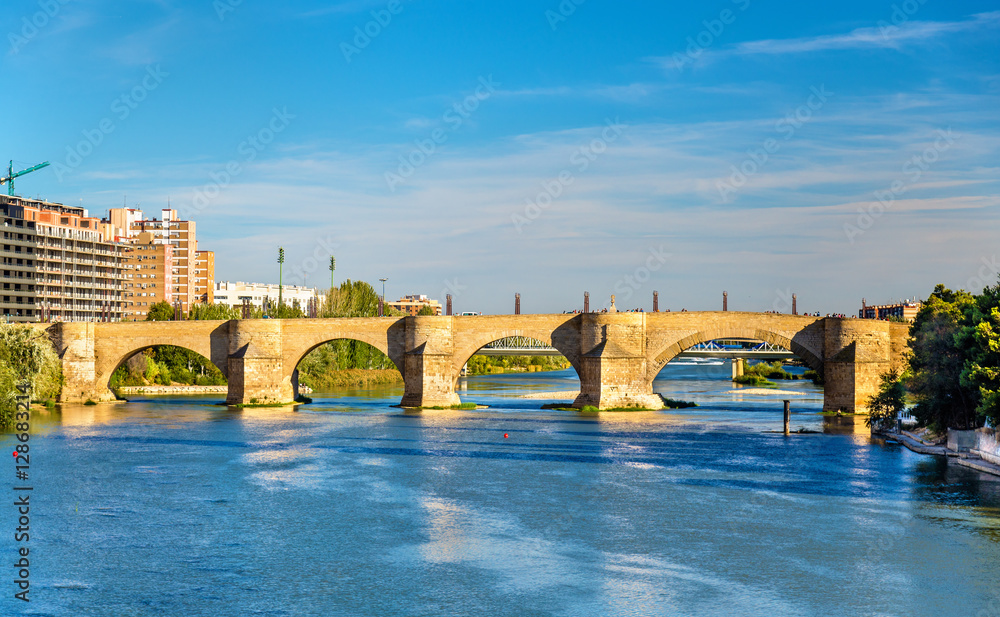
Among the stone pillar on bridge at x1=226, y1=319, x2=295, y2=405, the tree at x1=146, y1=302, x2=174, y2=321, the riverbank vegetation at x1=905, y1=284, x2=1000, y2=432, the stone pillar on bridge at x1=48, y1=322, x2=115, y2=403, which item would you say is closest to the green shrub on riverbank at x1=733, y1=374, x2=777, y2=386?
the riverbank vegetation at x1=905, y1=284, x2=1000, y2=432

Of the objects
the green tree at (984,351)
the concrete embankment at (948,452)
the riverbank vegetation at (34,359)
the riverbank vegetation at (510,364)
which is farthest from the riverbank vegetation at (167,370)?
the green tree at (984,351)

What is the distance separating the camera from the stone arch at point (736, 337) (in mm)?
51500

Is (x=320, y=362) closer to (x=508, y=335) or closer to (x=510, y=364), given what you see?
(x=508, y=335)

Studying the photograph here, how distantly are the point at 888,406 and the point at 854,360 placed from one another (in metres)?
5.47

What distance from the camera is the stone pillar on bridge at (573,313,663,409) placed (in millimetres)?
50844

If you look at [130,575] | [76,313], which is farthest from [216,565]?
[76,313]

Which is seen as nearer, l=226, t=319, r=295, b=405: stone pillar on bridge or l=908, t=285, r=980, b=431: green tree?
l=908, t=285, r=980, b=431: green tree

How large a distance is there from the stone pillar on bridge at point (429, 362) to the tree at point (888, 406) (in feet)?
69.1

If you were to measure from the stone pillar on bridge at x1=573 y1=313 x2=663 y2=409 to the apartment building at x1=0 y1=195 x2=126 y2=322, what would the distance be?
60297 millimetres

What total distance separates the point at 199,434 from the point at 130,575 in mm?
22733

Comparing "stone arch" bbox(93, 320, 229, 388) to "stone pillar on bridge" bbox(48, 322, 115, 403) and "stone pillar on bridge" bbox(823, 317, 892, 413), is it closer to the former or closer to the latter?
"stone pillar on bridge" bbox(48, 322, 115, 403)

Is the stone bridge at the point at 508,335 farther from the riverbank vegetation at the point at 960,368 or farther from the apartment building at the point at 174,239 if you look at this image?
the apartment building at the point at 174,239

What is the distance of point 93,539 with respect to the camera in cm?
2273

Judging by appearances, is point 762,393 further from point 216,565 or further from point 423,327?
point 216,565
